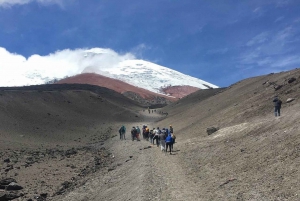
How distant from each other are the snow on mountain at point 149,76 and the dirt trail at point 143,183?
362 feet

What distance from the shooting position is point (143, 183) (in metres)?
13.4

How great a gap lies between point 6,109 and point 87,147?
13610 mm

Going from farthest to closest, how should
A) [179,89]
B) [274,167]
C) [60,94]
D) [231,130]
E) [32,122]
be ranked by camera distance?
[179,89], [60,94], [32,122], [231,130], [274,167]

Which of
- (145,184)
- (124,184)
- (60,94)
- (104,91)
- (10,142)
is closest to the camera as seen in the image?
(145,184)

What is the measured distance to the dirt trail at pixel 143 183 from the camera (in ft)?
38.8

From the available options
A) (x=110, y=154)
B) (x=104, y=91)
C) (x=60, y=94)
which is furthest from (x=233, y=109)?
(x=104, y=91)

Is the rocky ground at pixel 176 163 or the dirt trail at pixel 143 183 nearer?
the rocky ground at pixel 176 163

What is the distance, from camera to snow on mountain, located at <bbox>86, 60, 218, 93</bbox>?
449 feet

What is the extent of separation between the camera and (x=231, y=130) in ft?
70.0

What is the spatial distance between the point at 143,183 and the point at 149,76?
453 ft

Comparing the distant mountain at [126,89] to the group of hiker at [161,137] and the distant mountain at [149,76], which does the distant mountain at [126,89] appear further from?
the group of hiker at [161,137]

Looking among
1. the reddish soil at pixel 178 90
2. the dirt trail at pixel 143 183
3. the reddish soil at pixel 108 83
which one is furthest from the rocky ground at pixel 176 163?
the reddish soil at pixel 178 90

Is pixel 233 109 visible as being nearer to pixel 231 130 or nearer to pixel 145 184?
pixel 231 130

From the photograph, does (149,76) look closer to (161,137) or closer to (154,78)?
(154,78)
